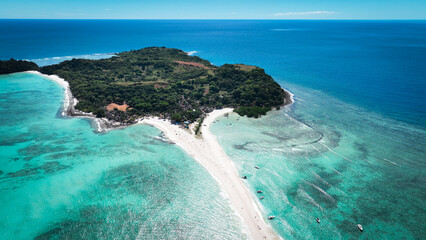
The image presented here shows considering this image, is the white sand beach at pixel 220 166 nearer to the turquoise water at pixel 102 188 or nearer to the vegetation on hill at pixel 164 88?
the turquoise water at pixel 102 188

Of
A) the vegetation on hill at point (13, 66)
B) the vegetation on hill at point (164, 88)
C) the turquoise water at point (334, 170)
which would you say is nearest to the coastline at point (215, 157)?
the turquoise water at point (334, 170)

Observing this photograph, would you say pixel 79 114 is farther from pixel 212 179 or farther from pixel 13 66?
pixel 13 66

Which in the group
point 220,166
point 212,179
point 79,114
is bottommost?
point 212,179

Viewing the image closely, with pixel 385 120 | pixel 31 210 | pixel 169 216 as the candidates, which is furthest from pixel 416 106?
pixel 31 210

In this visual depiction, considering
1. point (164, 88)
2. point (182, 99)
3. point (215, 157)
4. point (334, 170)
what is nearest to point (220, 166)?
point (215, 157)

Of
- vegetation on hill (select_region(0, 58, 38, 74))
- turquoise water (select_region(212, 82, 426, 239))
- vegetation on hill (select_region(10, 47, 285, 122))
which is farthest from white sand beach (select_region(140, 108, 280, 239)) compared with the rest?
vegetation on hill (select_region(0, 58, 38, 74))

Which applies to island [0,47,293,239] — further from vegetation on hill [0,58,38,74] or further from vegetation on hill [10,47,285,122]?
vegetation on hill [0,58,38,74]
